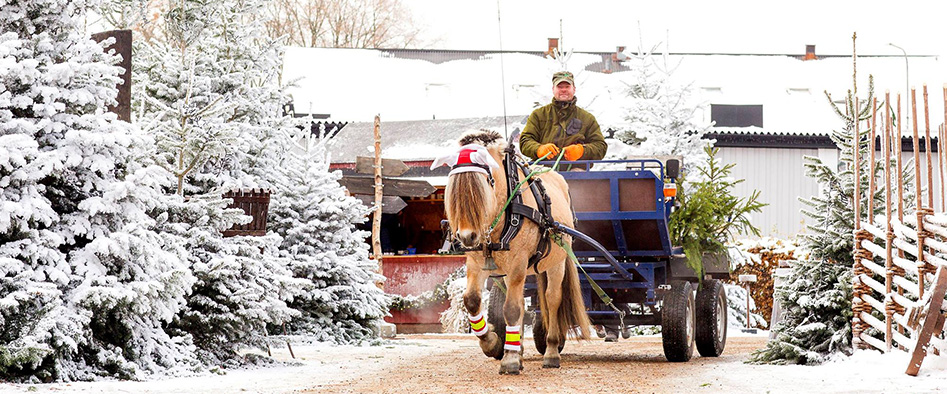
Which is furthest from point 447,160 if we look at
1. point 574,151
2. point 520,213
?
point 574,151

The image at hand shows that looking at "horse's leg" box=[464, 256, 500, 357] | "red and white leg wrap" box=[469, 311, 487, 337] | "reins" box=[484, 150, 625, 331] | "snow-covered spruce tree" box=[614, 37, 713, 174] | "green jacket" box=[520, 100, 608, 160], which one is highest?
"snow-covered spruce tree" box=[614, 37, 713, 174]

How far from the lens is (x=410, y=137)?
1102 inches

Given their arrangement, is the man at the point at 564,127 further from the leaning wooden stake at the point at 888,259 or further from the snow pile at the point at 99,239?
the leaning wooden stake at the point at 888,259

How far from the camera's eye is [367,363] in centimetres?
1105

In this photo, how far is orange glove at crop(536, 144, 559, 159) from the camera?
10.6 m

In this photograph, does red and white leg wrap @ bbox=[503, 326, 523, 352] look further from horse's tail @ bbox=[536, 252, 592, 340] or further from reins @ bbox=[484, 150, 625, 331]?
horse's tail @ bbox=[536, 252, 592, 340]

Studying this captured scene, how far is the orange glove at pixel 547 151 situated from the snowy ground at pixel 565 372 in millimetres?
1906

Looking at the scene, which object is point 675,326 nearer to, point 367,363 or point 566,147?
point 566,147

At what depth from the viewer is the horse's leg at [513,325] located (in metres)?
9.27

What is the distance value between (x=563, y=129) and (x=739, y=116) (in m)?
23.3

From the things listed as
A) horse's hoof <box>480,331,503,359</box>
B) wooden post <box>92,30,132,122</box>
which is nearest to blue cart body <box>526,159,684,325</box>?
horse's hoof <box>480,331,503,359</box>

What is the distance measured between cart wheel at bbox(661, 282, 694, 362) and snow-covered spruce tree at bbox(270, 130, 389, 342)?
432 centimetres

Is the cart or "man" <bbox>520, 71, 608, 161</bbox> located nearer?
the cart

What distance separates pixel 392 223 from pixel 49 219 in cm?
2005
